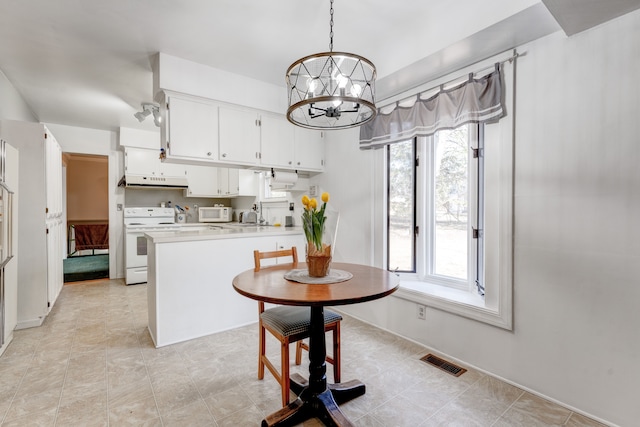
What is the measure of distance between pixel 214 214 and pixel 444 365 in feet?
14.8

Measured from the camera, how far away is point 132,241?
14.6 ft

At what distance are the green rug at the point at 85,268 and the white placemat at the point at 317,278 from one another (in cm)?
467

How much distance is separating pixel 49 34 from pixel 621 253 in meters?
3.89

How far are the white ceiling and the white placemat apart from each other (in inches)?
63.9

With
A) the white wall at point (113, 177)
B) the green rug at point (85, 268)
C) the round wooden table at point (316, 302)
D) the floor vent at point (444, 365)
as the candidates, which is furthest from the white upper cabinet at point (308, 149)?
the green rug at point (85, 268)

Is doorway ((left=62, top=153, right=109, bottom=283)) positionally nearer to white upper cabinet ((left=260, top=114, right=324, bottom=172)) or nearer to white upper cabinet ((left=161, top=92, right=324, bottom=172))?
white upper cabinet ((left=161, top=92, right=324, bottom=172))

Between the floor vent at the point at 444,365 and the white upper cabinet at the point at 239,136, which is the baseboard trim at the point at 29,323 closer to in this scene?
the white upper cabinet at the point at 239,136

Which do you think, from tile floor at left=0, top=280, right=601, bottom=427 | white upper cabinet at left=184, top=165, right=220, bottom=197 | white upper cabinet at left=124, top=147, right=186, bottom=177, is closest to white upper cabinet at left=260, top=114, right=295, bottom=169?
tile floor at left=0, top=280, right=601, bottom=427

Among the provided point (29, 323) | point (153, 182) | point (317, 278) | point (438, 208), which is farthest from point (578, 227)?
point (153, 182)

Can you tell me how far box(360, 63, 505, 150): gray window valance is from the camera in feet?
6.49

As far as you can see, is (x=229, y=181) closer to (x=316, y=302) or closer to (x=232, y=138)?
(x=232, y=138)

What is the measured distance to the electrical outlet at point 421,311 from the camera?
7.94 ft

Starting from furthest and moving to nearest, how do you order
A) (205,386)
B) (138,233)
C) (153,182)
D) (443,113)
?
(153,182) < (138,233) < (443,113) < (205,386)

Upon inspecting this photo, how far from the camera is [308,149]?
342 centimetres
